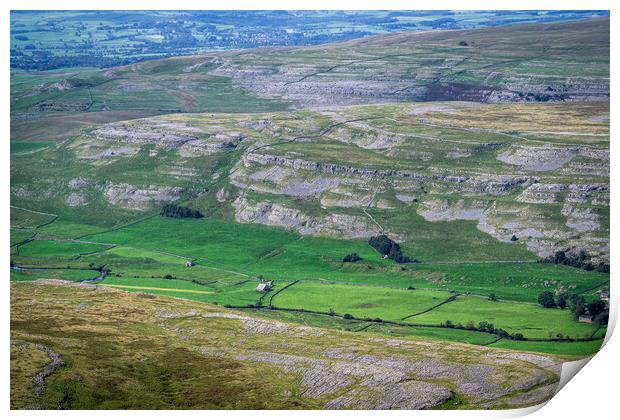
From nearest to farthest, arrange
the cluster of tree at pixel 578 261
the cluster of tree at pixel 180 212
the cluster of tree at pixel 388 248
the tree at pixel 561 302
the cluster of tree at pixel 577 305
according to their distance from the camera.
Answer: the cluster of tree at pixel 577 305
the tree at pixel 561 302
the cluster of tree at pixel 578 261
the cluster of tree at pixel 388 248
the cluster of tree at pixel 180 212

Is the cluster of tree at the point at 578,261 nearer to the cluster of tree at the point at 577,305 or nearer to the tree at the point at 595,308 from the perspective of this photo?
the cluster of tree at the point at 577,305

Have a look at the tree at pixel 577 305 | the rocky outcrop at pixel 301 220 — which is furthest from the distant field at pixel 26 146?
the tree at pixel 577 305

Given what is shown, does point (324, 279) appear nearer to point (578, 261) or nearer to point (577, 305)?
point (578, 261)

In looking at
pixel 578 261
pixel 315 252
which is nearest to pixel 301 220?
pixel 315 252

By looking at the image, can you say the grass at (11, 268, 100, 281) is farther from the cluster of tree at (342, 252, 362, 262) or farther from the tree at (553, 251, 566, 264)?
the tree at (553, 251, 566, 264)
